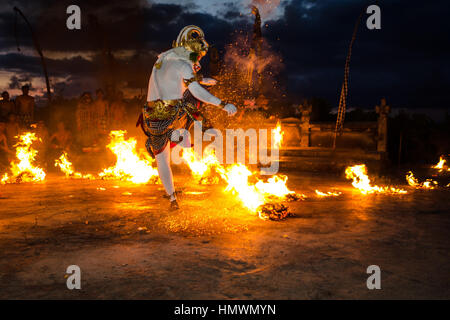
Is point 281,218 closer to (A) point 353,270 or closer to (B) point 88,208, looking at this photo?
(A) point 353,270

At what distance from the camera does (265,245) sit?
3.84 m

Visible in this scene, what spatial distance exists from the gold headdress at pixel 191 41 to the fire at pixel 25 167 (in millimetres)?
5802

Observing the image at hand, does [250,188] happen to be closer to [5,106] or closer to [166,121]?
[166,121]

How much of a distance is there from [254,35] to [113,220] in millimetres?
12707

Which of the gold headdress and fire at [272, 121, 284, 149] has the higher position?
the gold headdress

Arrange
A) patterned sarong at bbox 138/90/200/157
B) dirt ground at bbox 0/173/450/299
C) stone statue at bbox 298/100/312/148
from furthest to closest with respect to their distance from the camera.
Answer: stone statue at bbox 298/100/312/148, patterned sarong at bbox 138/90/200/157, dirt ground at bbox 0/173/450/299

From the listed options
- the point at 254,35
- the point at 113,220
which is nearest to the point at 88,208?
the point at 113,220

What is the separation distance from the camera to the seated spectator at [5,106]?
1268 cm

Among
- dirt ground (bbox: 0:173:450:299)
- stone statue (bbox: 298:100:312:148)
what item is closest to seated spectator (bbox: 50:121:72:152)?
dirt ground (bbox: 0:173:450:299)

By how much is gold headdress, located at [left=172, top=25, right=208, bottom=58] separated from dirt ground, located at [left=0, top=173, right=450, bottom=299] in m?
2.41

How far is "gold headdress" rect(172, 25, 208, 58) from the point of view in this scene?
5352 millimetres

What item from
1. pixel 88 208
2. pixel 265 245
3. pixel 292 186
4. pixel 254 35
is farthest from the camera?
pixel 254 35

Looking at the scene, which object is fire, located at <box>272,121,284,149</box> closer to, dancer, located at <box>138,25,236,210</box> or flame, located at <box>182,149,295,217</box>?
flame, located at <box>182,149,295,217</box>


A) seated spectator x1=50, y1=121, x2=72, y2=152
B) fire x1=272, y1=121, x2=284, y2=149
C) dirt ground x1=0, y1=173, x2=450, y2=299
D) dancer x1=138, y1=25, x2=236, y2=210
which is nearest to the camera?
dirt ground x1=0, y1=173, x2=450, y2=299
